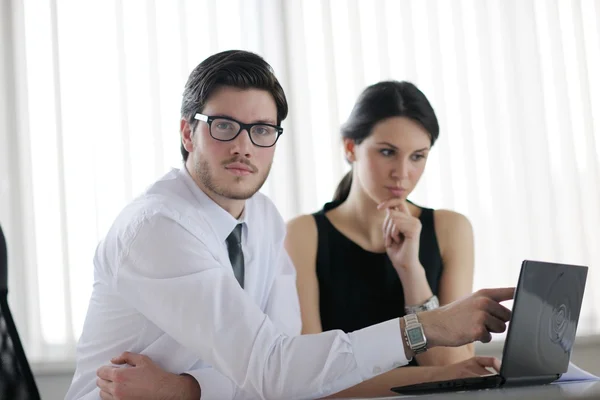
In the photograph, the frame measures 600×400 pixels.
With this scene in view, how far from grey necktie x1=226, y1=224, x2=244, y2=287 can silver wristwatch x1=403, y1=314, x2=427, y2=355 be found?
1.85 ft

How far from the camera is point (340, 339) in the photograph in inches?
49.5

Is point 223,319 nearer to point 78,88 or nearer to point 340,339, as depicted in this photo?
point 340,339

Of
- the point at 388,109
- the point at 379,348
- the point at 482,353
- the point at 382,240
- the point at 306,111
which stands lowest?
the point at 482,353

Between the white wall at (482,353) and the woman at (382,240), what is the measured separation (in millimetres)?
892

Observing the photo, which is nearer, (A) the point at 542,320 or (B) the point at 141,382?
(A) the point at 542,320

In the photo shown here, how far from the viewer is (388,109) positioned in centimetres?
220

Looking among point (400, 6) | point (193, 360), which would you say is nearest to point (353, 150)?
point (193, 360)

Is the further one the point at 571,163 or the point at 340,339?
the point at 571,163

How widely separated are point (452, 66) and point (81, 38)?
162 centimetres

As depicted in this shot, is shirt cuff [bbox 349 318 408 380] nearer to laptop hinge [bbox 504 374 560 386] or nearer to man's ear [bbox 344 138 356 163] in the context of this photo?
laptop hinge [bbox 504 374 560 386]

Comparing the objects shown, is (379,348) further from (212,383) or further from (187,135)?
(187,135)

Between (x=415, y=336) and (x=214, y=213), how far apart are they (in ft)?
2.07

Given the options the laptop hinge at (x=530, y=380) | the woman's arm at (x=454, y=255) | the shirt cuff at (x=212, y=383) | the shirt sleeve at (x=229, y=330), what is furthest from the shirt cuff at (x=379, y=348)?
the woman's arm at (x=454, y=255)

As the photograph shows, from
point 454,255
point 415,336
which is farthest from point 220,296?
point 454,255
